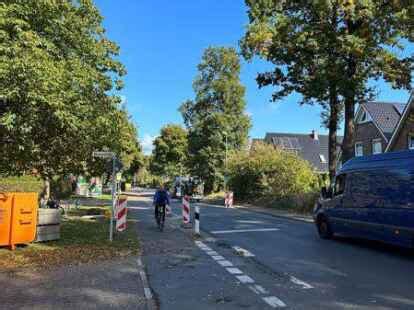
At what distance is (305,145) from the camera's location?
73.9 meters

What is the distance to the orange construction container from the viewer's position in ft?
39.5

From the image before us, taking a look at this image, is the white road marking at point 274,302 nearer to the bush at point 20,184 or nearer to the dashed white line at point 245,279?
the dashed white line at point 245,279

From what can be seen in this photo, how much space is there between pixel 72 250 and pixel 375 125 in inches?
1467

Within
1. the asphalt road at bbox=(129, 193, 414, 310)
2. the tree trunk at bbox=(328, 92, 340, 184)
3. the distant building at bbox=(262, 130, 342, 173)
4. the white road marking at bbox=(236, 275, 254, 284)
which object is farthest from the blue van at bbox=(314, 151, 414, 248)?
the distant building at bbox=(262, 130, 342, 173)

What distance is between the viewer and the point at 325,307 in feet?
23.2

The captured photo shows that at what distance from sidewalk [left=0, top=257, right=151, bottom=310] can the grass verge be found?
0.73 m

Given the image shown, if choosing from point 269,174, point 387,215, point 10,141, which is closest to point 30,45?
point 10,141

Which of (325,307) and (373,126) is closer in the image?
(325,307)

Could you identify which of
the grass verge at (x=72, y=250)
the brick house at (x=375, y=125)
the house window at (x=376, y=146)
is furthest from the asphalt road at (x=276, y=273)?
the brick house at (x=375, y=125)

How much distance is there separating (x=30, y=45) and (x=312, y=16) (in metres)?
16.3

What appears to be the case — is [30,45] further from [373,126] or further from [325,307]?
[373,126]

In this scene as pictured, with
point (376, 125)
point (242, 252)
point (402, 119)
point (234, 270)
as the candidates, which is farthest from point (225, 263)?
point (376, 125)

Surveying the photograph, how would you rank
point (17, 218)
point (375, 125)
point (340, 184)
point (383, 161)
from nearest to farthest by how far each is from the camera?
1. point (17, 218)
2. point (383, 161)
3. point (340, 184)
4. point (375, 125)

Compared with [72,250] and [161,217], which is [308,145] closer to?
[161,217]
